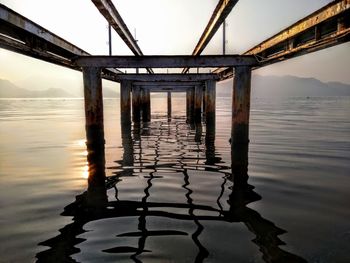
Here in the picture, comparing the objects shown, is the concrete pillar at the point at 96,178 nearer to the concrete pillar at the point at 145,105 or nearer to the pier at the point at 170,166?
the pier at the point at 170,166

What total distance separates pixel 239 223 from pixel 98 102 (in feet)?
23.2

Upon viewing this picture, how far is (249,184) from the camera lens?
638 cm

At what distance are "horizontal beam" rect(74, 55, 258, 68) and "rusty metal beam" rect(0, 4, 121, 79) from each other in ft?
2.04

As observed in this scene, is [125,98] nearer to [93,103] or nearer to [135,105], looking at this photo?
[135,105]

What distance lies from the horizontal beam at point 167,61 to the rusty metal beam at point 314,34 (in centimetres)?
74

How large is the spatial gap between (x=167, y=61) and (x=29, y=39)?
168 inches

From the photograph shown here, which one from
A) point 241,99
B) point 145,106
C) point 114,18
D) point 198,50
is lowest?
point 145,106

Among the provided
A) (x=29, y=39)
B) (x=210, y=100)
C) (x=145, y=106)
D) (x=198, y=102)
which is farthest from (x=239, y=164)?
(x=145, y=106)

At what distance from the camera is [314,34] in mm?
6973

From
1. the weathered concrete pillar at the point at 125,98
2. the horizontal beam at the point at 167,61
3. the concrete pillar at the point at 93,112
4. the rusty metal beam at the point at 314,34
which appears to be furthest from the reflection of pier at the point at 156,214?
the weathered concrete pillar at the point at 125,98

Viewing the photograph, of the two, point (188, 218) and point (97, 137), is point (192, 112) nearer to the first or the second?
point (97, 137)

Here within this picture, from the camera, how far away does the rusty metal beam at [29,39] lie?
5938 mm

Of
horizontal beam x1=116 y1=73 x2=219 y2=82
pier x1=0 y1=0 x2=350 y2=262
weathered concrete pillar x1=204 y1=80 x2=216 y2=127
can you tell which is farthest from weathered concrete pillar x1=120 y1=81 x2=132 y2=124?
pier x1=0 y1=0 x2=350 y2=262

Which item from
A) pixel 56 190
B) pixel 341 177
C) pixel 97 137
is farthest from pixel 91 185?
pixel 341 177
